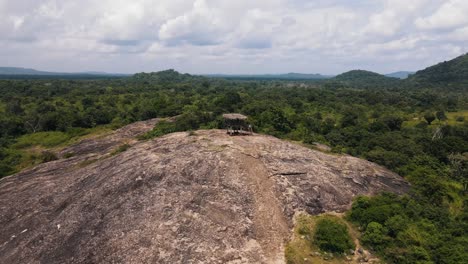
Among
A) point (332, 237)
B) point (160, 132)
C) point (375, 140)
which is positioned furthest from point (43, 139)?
point (332, 237)

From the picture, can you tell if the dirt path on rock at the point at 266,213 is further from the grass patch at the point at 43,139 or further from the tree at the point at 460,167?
the grass patch at the point at 43,139

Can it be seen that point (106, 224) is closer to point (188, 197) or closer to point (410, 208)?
point (188, 197)

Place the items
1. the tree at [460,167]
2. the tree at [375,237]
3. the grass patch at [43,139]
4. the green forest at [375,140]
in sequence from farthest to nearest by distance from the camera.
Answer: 1. the grass patch at [43,139]
2. the tree at [460,167]
3. the green forest at [375,140]
4. the tree at [375,237]

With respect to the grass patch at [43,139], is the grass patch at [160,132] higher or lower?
higher

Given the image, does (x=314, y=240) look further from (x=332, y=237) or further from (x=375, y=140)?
(x=375, y=140)

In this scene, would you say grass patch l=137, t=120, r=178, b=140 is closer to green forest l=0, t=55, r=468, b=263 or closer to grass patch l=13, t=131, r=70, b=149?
green forest l=0, t=55, r=468, b=263

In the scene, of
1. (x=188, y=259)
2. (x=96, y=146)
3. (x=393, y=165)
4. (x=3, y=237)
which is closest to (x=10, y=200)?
(x=3, y=237)

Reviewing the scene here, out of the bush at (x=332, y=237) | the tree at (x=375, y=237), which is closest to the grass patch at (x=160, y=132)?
the bush at (x=332, y=237)
